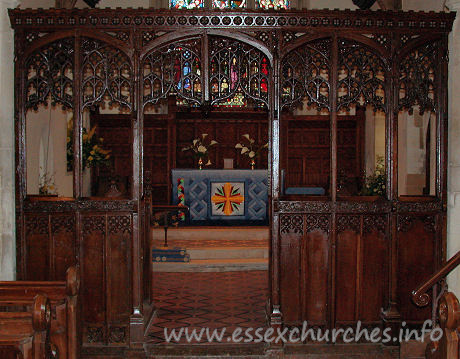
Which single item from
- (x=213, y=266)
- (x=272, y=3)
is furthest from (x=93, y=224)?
(x=272, y=3)

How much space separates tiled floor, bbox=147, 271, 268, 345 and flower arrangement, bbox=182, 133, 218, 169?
3.99m

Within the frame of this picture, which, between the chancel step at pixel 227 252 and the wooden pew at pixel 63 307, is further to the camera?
the chancel step at pixel 227 252

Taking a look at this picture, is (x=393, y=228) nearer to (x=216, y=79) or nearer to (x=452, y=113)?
(x=452, y=113)

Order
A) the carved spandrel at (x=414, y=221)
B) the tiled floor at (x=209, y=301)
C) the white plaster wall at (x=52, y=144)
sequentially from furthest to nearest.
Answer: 1. the white plaster wall at (x=52, y=144)
2. the tiled floor at (x=209, y=301)
3. the carved spandrel at (x=414, y=221)

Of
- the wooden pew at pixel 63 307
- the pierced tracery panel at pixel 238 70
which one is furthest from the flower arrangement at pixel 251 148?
the wooden pew at pixel 63 307

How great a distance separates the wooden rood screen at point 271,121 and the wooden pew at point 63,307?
1203 millimetres

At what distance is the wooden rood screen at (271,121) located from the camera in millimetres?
4699

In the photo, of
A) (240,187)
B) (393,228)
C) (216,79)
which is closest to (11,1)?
(216,79)

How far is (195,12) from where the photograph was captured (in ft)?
15.4

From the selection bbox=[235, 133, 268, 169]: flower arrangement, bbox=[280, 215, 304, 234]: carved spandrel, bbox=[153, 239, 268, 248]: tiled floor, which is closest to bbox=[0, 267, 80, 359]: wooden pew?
bbox=[280, 215, 304, 234]: carved spandrel

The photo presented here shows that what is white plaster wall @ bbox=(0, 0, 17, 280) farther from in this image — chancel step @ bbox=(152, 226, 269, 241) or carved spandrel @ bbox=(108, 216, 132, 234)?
chancel step @ bbox=(152, 226, 269, 241)

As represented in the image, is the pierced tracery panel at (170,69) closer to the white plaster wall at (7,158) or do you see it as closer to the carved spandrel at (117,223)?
the carved spandrel at (117,223)

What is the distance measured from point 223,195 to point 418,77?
5.51m

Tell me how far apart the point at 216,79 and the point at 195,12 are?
2.06 ft
